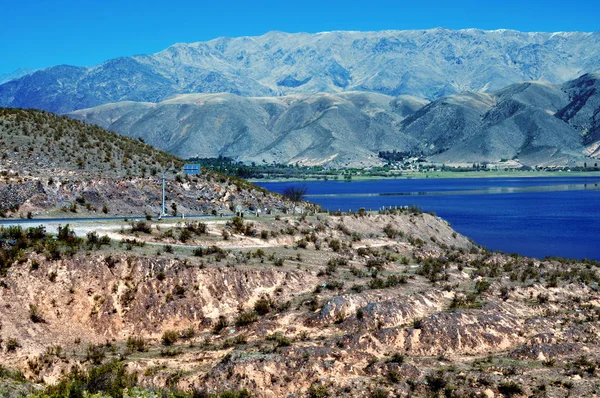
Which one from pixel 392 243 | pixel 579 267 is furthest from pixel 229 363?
pixel 579 267

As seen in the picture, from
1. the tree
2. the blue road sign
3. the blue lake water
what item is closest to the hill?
the blue road sign

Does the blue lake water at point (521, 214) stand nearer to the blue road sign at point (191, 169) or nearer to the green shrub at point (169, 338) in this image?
the blue road sign at point (191, 169)

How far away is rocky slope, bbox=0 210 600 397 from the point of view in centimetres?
2178

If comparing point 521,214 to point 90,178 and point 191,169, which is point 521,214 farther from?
point 90,178

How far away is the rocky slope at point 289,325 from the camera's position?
2178 centimetres

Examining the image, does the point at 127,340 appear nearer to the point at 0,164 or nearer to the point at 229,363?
the point at 229,363

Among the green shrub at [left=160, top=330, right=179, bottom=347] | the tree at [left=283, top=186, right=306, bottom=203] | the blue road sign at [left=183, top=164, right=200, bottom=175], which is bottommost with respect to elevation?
the green shrub at [left=160, top=330, right=179, bottom=347]

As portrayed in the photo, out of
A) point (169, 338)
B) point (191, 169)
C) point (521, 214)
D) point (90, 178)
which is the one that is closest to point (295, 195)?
point (191, 169)

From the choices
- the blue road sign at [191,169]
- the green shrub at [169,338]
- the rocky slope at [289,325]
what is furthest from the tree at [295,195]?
the green shrub at [169,338]

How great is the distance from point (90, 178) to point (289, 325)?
1056 inches

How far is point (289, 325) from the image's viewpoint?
87.6ft

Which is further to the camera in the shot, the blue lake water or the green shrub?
the blue lake water

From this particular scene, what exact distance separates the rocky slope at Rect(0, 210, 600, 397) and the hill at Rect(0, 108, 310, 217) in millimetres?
11426

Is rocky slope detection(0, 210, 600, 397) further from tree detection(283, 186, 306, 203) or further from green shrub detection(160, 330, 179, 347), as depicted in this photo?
tree detection(283, 186, 306, 203)
